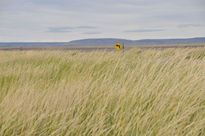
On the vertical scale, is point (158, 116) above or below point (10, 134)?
above

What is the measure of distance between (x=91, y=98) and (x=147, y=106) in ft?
1.79

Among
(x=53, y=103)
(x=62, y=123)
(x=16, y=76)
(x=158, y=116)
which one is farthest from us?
(x=16, y=76)

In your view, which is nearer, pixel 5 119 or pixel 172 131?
pixel 172 131

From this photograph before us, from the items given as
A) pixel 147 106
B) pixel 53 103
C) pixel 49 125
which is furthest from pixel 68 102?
pixel 147 106

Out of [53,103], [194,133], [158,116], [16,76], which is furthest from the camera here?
[16,76]

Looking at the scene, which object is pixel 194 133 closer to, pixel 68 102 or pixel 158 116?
pixel 158 116

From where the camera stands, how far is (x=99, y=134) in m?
1.64

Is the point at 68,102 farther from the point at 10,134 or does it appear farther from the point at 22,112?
the point at 10,134

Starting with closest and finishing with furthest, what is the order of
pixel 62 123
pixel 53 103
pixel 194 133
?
pixel 194 133
pixel 62 123
pixel 53 103

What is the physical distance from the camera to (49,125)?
1.93m

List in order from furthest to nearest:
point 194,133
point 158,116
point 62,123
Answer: point 158,116
point 62,123
point 194,133

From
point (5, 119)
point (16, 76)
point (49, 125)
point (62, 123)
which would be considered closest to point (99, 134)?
point (62, 123)

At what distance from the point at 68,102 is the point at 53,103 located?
14 cm

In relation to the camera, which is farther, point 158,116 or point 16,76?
point 16,76
